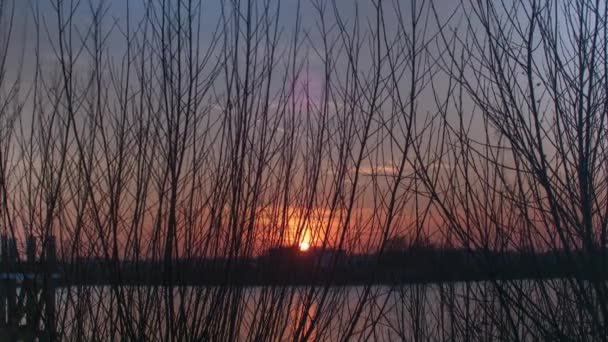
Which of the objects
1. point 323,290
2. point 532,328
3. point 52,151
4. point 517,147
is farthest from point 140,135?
point 532,328

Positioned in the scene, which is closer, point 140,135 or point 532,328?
point 140,135

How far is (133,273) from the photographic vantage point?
121 inches


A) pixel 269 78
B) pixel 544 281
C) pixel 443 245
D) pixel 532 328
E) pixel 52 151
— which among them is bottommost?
pixel 532 328

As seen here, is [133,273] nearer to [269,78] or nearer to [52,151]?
[52,151]

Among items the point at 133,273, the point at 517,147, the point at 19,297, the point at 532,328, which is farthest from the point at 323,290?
the point at 19,297

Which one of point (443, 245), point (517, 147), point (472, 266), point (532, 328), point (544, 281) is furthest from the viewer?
point (443, 245)

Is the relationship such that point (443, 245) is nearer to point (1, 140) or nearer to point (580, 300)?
point (580, 300)

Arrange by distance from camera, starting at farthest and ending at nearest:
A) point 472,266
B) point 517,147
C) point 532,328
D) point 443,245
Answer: point 443,245
point 472,266
point 532,328
point 517,147

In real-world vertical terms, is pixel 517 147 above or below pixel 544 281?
above

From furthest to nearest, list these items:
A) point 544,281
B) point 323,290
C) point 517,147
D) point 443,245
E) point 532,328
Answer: point 443,245, point 532,328, point 544,281, point 323,290, point 517,147

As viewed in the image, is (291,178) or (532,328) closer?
(291,178)

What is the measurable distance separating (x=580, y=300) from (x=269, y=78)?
1643 mm

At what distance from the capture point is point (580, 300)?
3.05 metres

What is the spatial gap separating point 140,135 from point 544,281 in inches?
81.4
